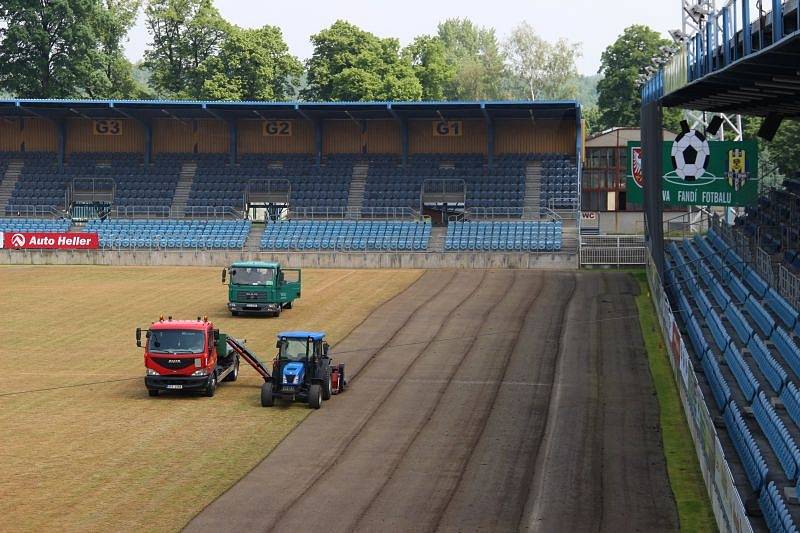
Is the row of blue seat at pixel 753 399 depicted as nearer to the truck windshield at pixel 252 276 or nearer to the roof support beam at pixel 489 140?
the truck windshield at pixel 252 276

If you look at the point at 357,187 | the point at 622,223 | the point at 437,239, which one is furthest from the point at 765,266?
the point at 357,187

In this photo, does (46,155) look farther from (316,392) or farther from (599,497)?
(599,497)

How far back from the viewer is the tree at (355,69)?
10681 cm

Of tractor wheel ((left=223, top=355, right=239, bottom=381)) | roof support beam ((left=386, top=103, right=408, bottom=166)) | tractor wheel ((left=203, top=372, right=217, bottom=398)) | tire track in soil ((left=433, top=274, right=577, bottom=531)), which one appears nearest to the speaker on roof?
tire track in soil ((left=433, top=274, right=577, bottom=531))

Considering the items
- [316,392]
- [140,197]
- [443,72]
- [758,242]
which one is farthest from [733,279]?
[443,72]

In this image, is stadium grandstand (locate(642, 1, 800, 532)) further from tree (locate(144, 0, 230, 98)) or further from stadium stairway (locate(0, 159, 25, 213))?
tree (locate(144, 0, 230, 98))

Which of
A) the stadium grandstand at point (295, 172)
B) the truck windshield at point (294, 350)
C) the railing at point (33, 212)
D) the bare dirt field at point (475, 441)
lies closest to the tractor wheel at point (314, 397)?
the bare dirt field at point (475, 441)

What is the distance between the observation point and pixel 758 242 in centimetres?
4328

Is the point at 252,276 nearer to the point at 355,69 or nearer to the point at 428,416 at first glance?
the point at 428,416

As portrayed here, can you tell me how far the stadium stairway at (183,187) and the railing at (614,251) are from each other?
25922mm

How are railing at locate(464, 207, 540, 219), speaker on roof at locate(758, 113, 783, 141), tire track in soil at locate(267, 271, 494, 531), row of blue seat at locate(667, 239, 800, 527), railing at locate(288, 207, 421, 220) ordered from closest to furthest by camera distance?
row of blue seat at locate(667, 239, 800, 527) < tire track in soil at locate(267, 271, 494, 531) < speaker on roof at locate(758, 113, 783, 141) < railing at locate(464, 207, 540, 219) < railing at locate(288, 207, 421, 220)

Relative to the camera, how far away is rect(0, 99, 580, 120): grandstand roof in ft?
240

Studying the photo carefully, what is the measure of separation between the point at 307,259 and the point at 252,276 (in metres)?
19.9

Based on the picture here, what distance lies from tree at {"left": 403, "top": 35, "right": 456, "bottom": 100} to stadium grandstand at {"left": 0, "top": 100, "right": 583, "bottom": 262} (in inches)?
1867
